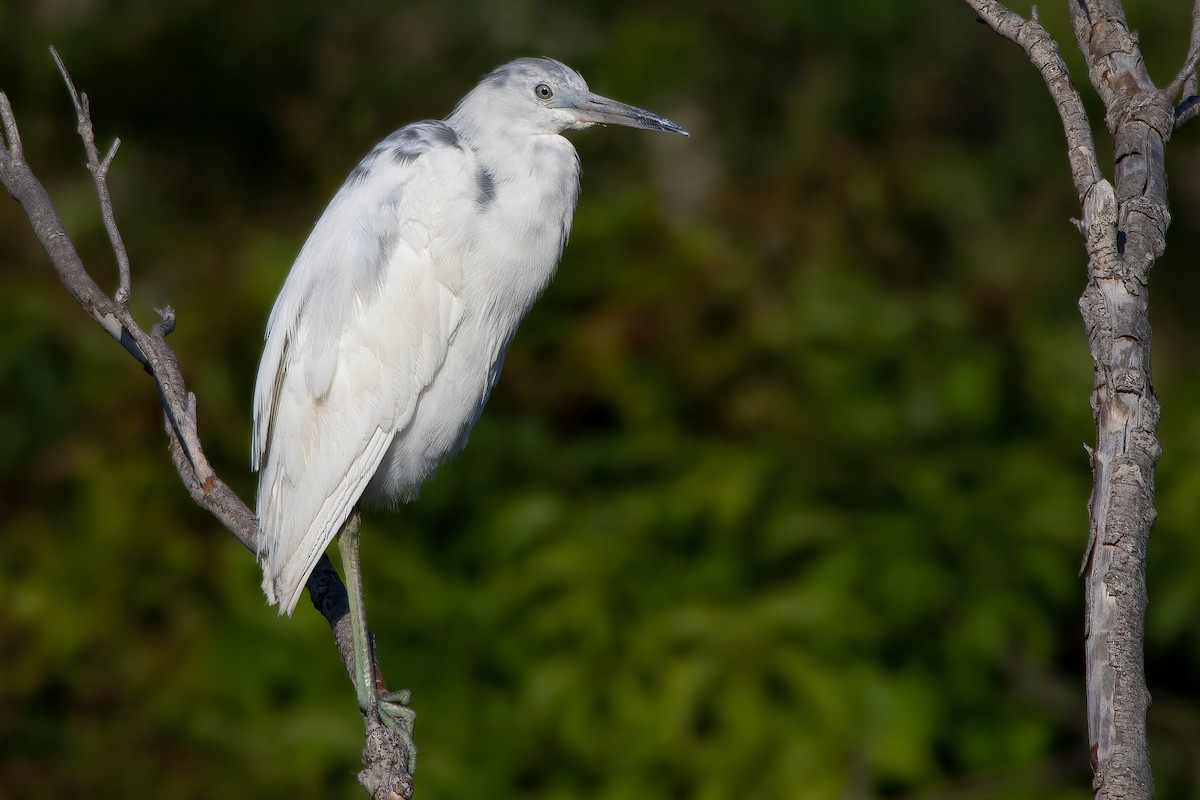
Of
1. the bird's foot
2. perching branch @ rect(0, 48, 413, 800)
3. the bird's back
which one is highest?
the bird's back

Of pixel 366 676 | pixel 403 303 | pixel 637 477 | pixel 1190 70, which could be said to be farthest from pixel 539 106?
pixel 637 477

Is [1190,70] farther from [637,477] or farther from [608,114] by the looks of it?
[637,477]

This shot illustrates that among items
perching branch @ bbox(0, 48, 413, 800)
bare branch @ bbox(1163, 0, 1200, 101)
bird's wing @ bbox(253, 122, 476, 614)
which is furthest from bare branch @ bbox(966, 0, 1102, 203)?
perching branch @ bbox(0, 48, 413, 800)

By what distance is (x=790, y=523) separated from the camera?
379cm

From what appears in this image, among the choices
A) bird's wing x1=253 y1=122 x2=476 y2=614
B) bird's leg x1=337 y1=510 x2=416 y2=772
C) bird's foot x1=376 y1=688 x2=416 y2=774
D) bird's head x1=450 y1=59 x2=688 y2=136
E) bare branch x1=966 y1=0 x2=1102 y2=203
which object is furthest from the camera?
bird's head x1=450 y1=59 x2=688 y2=136

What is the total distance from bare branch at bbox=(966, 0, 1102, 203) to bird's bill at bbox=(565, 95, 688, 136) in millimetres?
971

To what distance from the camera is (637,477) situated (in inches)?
165

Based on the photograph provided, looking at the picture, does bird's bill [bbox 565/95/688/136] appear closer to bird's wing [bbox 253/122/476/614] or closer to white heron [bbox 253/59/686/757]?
white heron [bbox 253/59/686/757]

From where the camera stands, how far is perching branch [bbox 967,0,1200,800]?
4.20ft

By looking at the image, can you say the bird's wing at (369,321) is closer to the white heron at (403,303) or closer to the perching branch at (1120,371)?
the white heron at (403,303)

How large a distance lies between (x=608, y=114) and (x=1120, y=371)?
1.40 m

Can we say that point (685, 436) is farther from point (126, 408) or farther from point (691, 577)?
point (126, 408)

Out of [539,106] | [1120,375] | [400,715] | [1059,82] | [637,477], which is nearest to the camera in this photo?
[1120,375]

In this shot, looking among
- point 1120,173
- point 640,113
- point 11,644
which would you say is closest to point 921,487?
point 640,113
